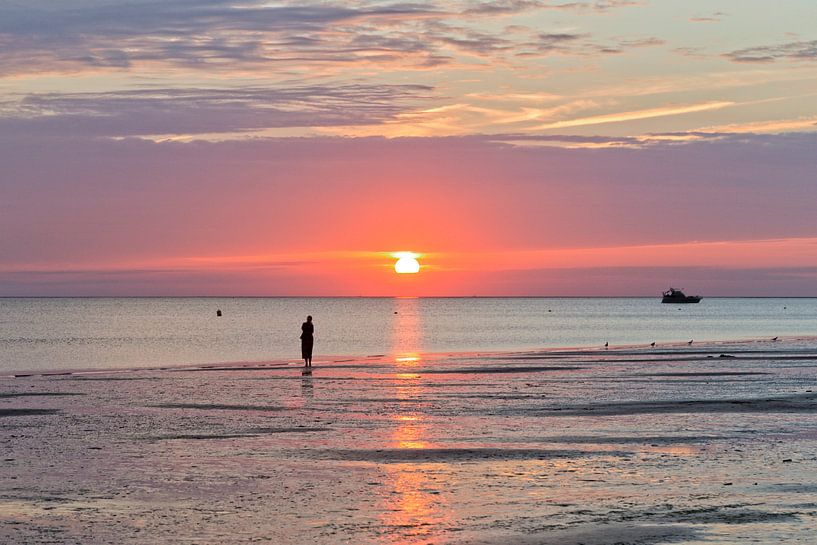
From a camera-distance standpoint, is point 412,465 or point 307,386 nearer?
point 412,465

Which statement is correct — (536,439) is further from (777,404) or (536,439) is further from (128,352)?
(128,352)

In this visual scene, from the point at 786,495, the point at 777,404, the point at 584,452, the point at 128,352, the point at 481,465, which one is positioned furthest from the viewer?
the point at 128,352

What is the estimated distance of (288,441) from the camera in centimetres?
2394

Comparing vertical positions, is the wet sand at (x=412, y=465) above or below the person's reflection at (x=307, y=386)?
below

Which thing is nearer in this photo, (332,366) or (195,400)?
(195,400)

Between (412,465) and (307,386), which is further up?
(307,386)

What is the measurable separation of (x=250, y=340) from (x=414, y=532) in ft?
313

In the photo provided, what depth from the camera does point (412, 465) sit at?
809 inches

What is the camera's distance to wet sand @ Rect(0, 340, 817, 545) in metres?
15.2

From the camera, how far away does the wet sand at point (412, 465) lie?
15.2 m

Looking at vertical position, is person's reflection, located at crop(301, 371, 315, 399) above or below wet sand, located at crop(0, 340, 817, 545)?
above

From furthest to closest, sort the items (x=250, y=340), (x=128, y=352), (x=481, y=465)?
(x=250, y=340), (x=128, y=352), (x=481, y=465)

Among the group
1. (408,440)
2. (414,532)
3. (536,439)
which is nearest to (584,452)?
(536,439)

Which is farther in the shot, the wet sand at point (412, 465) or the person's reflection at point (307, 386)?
the person's reflection at point (307, 386)
